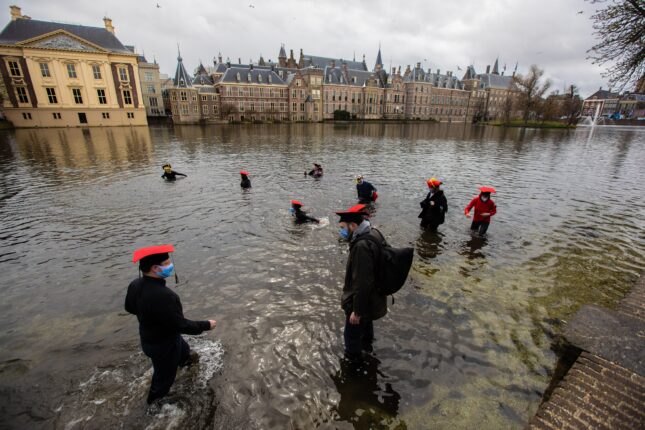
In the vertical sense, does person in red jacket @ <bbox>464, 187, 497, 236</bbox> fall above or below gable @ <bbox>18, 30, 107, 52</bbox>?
below

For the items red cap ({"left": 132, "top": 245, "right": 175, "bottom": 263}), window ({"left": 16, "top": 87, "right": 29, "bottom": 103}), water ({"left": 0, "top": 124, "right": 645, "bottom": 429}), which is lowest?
water ({"left": 0, "top": 124, "right": 645, "bottom": 429})

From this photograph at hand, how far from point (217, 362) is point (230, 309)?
4.91 ft

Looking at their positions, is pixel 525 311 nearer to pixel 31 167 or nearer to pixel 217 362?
pixel 217 362

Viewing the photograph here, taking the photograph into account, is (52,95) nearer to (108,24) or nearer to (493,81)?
(108,24)

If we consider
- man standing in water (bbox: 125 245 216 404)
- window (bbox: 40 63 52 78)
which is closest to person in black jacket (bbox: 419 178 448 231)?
man standing in water (bbox: 125 245 216 404)

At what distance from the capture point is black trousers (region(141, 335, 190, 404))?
408 cm

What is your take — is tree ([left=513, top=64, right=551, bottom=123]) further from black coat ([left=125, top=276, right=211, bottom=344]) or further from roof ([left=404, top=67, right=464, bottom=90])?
black coat ([left=125, top=276, right=211, bottom=344])

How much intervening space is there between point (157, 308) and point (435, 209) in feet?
29.8

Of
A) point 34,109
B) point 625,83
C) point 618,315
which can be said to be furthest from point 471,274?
point 34,109

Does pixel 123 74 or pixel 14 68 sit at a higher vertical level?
pixel 123 74

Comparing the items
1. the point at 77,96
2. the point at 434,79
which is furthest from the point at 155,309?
the point at 434,79

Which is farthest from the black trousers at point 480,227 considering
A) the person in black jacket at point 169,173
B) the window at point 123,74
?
the window at point 123,74

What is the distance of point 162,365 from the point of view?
4250 millimetres

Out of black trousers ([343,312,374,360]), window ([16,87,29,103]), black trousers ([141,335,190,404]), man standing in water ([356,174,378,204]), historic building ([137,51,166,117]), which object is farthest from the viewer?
historic building ([137,51,166,117])
